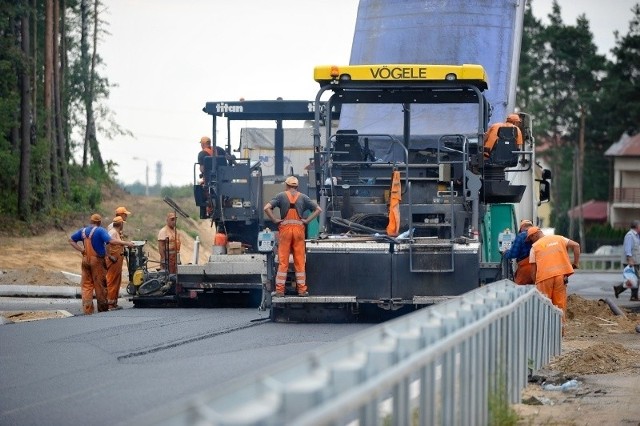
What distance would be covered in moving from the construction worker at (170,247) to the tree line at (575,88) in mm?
53358

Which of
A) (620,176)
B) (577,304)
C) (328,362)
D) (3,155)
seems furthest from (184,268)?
(620,176)

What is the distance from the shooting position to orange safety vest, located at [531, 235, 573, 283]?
49.8ft

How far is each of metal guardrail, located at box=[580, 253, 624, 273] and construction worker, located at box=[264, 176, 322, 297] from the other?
3862cm

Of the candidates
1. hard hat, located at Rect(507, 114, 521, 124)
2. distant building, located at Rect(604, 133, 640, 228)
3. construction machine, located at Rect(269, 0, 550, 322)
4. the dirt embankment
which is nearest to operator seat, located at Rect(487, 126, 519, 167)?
construction machine, located at Rect(269, 0, 550, 322)

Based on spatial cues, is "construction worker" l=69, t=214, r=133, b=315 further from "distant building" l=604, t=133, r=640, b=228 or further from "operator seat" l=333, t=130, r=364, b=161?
"distant building" l=604, t=133, r=640, b=228

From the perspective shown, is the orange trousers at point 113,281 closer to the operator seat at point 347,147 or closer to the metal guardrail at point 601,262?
the operator seat at point 347,147

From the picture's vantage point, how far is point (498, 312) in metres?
8.79

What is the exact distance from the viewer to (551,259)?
15.2 meters

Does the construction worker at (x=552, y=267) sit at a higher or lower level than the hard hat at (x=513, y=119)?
lower

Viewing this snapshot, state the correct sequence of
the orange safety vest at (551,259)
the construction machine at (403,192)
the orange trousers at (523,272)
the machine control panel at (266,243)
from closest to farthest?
the orange safety vest at (551,259), the construction machine at (403,192), the machine control panel at (266,243), the orange trousers at (523,272)

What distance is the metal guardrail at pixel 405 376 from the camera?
4.35 metres

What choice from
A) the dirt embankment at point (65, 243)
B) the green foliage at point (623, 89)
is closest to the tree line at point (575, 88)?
the green foliage at point (623, 89)

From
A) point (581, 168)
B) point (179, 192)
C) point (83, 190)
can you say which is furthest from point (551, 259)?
point (581, 168)

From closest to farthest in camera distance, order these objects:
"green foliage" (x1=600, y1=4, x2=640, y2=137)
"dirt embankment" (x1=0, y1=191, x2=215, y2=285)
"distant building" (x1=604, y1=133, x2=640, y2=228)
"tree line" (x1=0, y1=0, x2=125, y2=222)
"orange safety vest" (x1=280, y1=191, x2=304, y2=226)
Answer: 1. "orange safety vest" (x1=280, y1=191, x2=304, y2=226)
2. "dirt embankment" (x1=0, y1=191, x2=215, y2=285)
3. "tree line" (x1=0, y1=0, x2=125, y2=222)
4. "green foliage" (x1=600, y1=4, x2=640, y2=137)
5. "distant building" (x1=604, y1=133, x2=640, y2=228)
